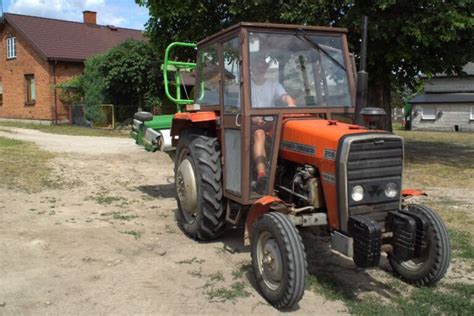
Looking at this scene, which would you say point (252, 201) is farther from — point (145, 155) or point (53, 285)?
point (145, 155)

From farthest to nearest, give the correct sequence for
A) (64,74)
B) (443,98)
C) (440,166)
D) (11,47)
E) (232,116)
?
1. (443,98)
2. (11,47)
3. (64,74)
4. (440,166)
5. (232,116)

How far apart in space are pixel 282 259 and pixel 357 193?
0.84 metres

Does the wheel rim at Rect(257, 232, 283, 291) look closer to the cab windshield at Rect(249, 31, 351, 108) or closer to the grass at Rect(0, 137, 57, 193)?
the cab windshield at Rect(249, 31, 351, 108)

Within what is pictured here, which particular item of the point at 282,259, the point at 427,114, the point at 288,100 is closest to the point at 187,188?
the point at 288,100

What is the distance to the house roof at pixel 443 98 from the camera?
3256 centimetres

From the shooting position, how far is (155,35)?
15.5m

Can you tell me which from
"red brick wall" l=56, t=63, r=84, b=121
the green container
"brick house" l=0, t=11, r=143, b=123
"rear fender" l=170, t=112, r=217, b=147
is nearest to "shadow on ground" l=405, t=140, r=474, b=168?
the green container

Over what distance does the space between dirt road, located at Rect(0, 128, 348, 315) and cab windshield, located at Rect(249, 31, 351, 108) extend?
1691mm

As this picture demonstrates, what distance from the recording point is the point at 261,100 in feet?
16.6

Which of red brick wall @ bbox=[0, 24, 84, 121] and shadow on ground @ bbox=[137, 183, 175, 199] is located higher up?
red brick wall @ bbox=[0, 24, 84, 121]

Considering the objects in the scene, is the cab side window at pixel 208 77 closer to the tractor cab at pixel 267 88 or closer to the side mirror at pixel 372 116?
the tractor cab at pixel 267 88

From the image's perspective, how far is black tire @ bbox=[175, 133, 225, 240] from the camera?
5.70 meters

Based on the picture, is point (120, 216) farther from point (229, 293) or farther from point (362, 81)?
point (362, 81)

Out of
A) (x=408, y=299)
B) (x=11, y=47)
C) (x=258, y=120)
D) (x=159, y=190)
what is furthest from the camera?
(x=11, y=47)
